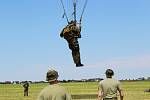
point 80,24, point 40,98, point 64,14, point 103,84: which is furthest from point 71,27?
point 40,98

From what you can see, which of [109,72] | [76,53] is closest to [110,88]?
[109,72]

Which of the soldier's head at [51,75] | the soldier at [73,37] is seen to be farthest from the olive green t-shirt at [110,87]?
the soldier at [73,37]

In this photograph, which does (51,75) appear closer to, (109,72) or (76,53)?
(109,72)

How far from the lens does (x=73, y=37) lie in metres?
24.3

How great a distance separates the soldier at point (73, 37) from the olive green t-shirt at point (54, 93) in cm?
1440

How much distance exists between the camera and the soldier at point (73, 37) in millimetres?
24008

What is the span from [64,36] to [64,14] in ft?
8.24

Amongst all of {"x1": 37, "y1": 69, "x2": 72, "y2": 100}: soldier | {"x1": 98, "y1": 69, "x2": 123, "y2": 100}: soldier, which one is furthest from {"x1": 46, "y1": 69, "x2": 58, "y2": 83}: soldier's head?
{"x1": 98, "y1": 69, "x2": 123, "y2": 100}: soldier

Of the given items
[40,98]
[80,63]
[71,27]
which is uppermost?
[71,27]

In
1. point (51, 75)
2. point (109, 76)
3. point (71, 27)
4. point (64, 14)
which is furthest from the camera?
point (71, 27)

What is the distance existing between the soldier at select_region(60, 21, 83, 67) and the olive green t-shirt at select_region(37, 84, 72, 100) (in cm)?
1440

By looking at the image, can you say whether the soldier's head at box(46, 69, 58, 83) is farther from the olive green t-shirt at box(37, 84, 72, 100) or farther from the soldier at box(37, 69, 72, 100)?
the olive green t-shirt at box(37, 84, 72, 100)

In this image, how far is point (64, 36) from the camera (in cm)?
2448

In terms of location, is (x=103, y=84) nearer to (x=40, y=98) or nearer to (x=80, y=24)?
(x=40, y=98)
